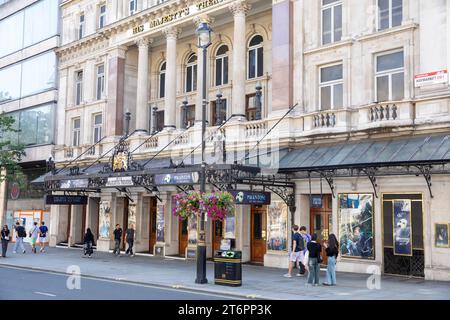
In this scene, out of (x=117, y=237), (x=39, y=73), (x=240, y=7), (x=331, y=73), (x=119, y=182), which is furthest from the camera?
(x=39, y=73)

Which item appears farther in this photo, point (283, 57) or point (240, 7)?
point (240, 7)

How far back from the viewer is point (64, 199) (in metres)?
31.5

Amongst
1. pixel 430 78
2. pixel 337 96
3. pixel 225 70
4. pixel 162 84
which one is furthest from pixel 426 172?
pixel 162 84

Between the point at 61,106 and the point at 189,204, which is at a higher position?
the point at 61,106

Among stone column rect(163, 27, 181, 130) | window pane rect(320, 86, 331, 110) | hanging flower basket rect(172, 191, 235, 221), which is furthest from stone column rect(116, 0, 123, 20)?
hanging flower basket rect(172, 191, 235, 221)

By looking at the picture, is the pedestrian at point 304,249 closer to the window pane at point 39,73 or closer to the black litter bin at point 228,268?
the black litter bin at point 228,268

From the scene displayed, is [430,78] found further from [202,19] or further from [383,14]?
[202,19]

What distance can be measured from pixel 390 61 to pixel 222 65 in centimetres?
1136

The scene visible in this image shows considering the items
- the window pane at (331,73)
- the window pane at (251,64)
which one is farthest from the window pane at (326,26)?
the window pane at (251,64)

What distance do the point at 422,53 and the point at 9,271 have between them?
18.3 metres

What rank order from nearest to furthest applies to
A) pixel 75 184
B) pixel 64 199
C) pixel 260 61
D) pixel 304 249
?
pixel 304 249, pixel 75 184, pixel 260 61, pixel 64 199

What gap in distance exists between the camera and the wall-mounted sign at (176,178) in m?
22.1

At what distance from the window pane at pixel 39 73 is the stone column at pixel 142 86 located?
10.2 m
